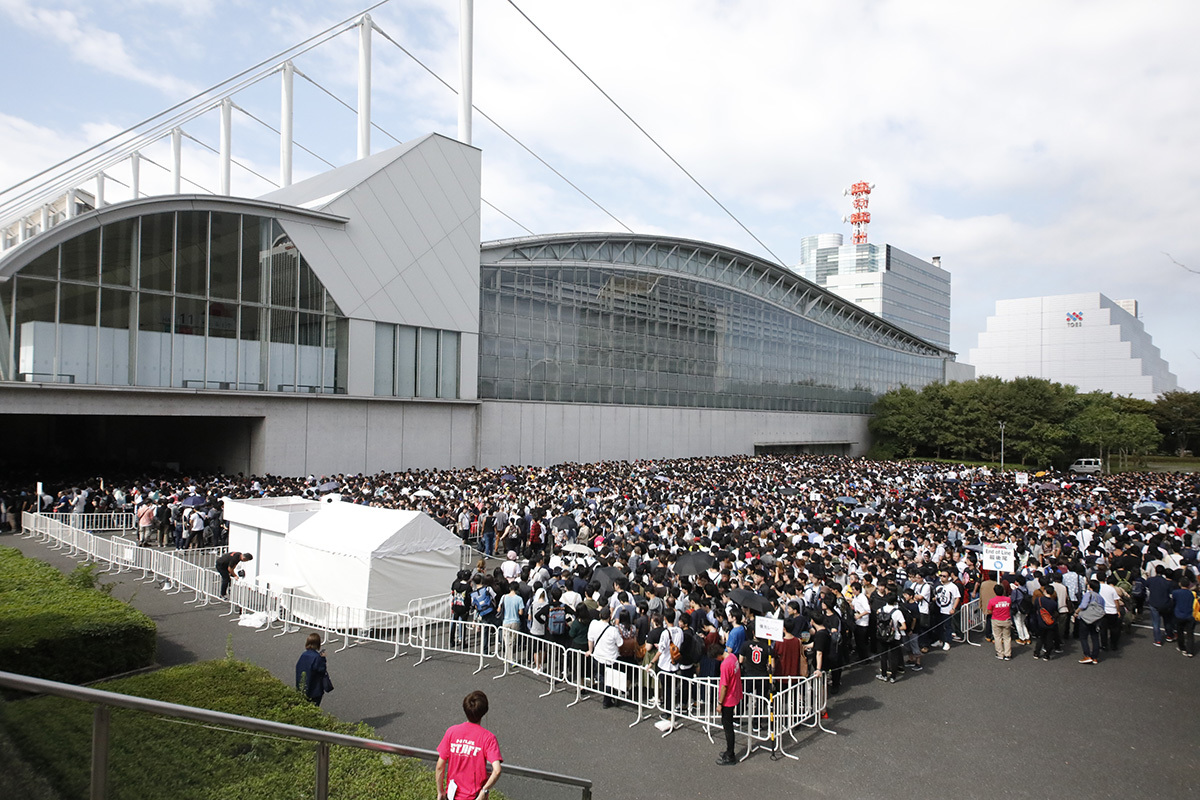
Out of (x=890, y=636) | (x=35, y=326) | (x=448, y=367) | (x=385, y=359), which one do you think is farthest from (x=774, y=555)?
(x=35, y=326)

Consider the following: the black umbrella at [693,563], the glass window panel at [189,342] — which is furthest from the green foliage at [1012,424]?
the glass window panel at [189,342]

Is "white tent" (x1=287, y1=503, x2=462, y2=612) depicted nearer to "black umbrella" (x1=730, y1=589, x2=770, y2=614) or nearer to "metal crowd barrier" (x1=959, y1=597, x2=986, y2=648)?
"black umbrella" (x1=730, y1=589, x2=770, y2=614)

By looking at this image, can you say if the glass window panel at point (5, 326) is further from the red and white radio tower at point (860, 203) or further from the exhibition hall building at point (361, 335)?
the red and white radio tower at point (860, 203)

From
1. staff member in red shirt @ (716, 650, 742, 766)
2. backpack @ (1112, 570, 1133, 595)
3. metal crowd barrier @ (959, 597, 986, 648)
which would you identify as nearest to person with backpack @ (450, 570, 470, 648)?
staff member in red shirt @ (716, 650, 742, 766)

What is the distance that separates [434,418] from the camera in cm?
3161

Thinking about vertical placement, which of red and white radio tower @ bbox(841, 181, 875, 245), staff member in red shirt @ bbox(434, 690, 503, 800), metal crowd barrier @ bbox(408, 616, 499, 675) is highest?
red and white radio tower @ bbox(841, 181, 875, 245)

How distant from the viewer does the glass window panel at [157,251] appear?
74.7ft

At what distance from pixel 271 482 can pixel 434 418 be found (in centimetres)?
919

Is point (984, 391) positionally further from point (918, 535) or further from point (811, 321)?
point (918, 535)

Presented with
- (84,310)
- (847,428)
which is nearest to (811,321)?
(847,428)

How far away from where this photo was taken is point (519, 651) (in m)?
10.1

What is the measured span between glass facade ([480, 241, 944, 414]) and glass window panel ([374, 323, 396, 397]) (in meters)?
5.91

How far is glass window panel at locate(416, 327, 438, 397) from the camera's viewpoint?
30.9 metres

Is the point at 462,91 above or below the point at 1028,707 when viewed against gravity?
above
